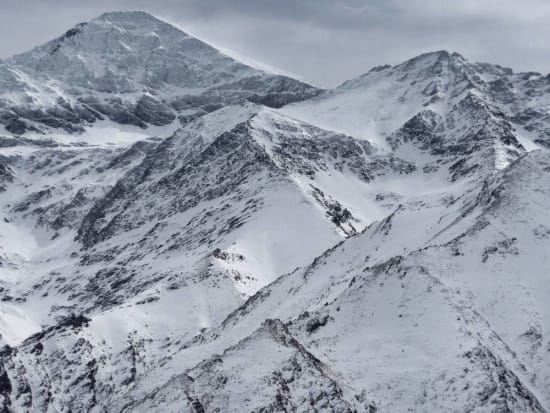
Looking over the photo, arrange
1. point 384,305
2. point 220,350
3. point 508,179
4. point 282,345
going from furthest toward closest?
point 508,179 → point 220,350 → point 384,305 → point 282,345

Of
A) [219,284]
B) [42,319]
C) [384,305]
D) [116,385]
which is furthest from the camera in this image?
[42,319]

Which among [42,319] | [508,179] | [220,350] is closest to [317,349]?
[220,350]

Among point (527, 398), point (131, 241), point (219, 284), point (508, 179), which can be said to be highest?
point (131, 241)

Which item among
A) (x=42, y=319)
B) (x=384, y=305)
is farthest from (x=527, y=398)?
(x=42, y=319)

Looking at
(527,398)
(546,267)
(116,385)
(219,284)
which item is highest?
(219,284)

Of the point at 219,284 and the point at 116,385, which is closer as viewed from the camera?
the point at 116,385

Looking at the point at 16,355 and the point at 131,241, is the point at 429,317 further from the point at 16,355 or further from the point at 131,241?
the point at 131,241

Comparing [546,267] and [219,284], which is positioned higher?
[219,284]

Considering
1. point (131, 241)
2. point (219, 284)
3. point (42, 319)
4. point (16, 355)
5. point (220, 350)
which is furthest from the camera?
point (131, 241)

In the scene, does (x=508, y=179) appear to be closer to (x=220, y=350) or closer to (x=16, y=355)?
(x=220, y=350)
